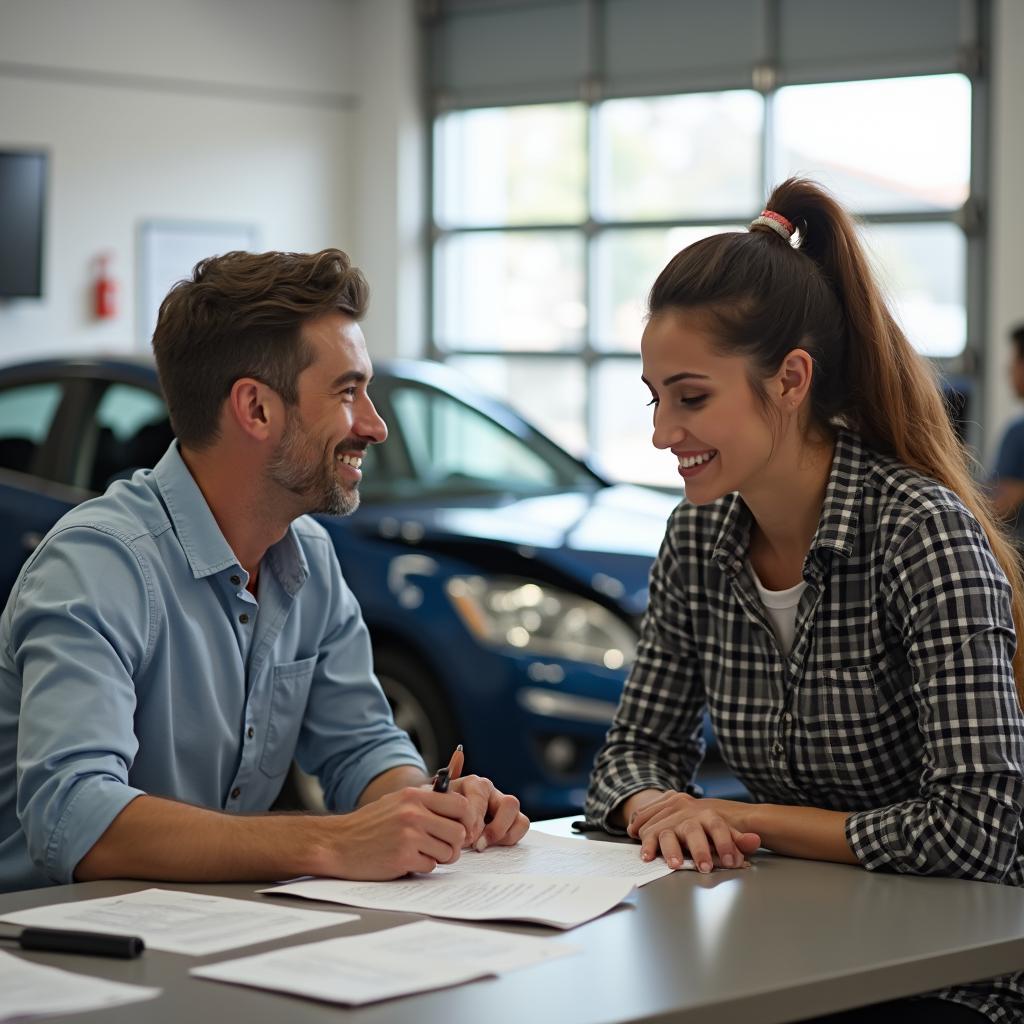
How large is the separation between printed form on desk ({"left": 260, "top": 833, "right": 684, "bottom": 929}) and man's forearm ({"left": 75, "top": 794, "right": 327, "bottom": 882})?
0.04m

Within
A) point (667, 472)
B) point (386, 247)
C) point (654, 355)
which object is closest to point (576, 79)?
point (386, 247)

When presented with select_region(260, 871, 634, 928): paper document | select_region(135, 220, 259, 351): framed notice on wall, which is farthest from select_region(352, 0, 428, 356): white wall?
select_region(260, 871, 634, 928): paper document

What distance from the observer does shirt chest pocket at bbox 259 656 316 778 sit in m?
2.46

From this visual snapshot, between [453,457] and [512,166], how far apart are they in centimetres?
596

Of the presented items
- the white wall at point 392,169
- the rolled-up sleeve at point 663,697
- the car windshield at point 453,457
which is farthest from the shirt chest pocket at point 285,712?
the white wall at point 392,169

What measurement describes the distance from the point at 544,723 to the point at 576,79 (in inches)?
274

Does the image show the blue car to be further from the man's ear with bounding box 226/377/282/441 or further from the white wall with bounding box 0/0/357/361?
the white wall with bounding box 0/0/357/361

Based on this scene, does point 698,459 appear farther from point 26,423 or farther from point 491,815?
point 26,423

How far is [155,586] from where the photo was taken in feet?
7.41

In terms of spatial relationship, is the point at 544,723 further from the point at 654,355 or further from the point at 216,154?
the point at 216,154

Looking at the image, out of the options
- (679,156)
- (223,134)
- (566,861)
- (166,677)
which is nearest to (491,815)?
(566,861)

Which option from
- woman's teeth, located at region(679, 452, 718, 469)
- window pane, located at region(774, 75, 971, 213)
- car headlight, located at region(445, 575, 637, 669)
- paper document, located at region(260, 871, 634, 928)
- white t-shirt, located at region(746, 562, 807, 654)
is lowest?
car headlight, located at region(445, 575, 637, 669)

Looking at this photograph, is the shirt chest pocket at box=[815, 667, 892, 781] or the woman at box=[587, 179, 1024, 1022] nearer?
the woman at box=[587, 179, 1024, 1022]

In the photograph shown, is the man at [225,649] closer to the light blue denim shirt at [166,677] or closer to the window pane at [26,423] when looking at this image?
the light blue denim shirt at [166,677]
